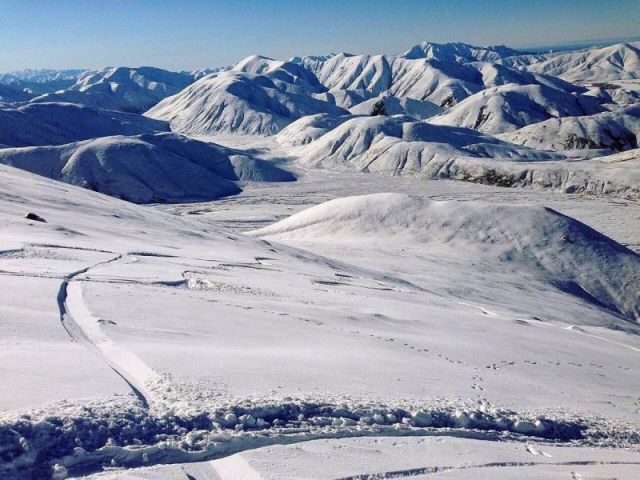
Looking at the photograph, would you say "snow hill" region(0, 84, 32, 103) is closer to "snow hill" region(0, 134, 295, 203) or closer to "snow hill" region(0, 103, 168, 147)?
"snow hill" region(0, 103, 168, 147)

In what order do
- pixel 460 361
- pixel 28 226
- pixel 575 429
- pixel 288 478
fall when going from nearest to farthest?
pixel 288 478
pixel 575 429
pixel 460 361
pixel 28 226

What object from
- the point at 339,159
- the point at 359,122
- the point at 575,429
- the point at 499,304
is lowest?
the point at 499,304

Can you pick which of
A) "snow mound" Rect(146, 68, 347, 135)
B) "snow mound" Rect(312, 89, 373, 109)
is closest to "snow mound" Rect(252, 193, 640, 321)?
"snow mound" Rect(146, 68, 347, 135)

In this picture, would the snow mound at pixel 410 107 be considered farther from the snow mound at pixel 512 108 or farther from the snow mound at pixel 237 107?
the snow mound at pixel 512 108

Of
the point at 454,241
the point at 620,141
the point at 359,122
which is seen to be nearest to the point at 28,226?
the point at 454,241

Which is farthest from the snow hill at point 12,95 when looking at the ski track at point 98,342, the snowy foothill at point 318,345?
the ski track at point 98,342

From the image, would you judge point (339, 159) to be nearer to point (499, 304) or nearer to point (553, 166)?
point (553, 166)
